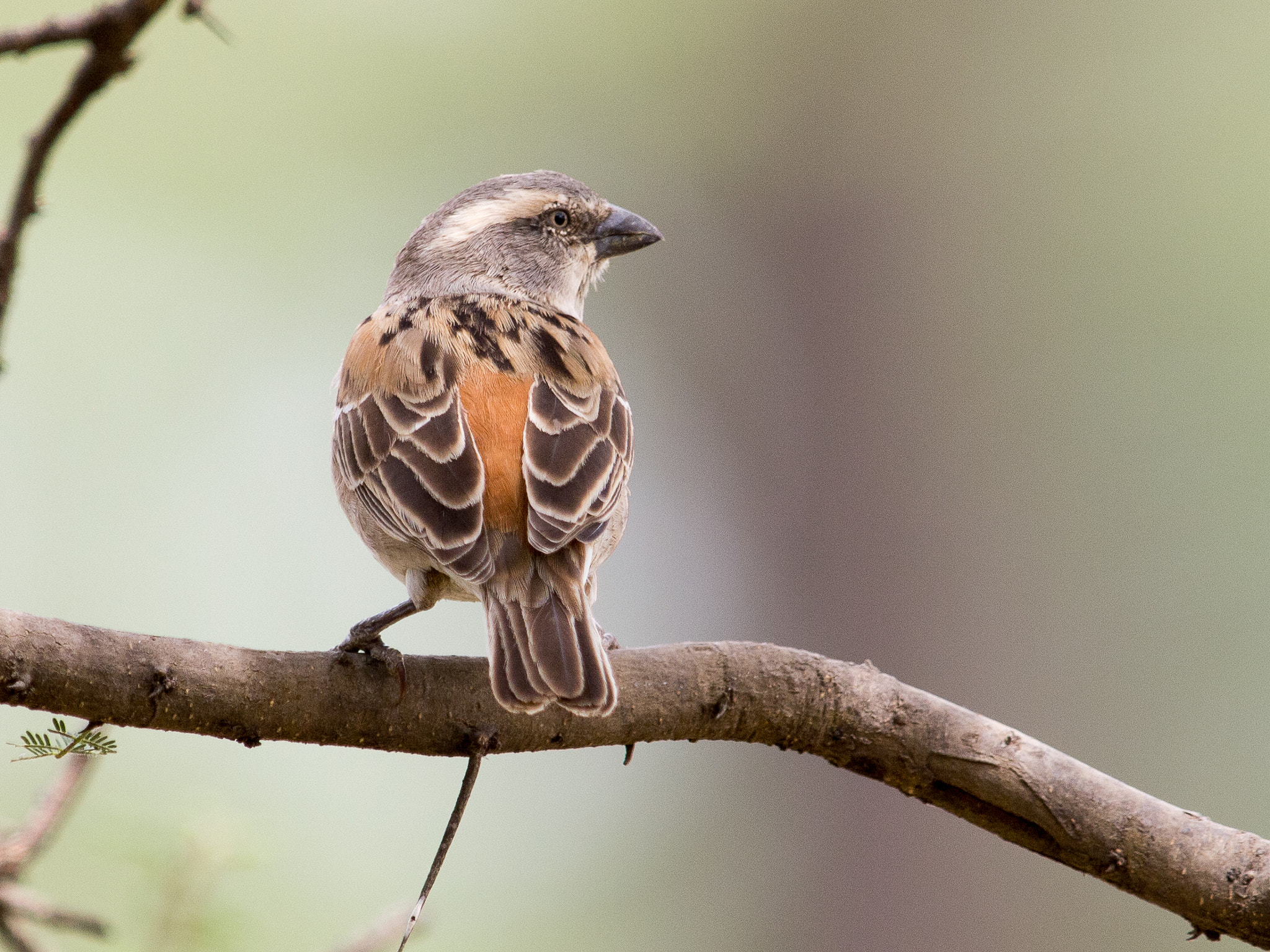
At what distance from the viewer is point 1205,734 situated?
38.5 ft

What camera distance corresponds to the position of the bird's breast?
4.33 metres

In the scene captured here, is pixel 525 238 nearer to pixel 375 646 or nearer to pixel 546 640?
pixel 546 640

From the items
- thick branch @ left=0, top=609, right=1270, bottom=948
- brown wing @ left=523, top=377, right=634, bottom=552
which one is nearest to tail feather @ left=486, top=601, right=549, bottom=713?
thick branch @ left=0, top=609, right=1270, bottom=948

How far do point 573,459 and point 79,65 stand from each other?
2.69 metres

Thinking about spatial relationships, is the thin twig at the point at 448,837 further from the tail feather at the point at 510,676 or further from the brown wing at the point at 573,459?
the brown wing at the point at 573,459

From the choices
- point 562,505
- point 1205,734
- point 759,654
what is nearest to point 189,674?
point 562,505

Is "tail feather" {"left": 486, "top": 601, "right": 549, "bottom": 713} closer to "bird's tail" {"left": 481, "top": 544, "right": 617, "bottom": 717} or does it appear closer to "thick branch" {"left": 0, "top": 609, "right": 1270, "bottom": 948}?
"bird's tail" {"left": 481, "top": 544, "right": 617, "bottom": 717}

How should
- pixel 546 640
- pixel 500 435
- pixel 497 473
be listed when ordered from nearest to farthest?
1. pixel 546 640
2. pixel 497 473
3. pixel 500 435

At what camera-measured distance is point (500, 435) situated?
4582 mm

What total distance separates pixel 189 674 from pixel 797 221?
28.7ft

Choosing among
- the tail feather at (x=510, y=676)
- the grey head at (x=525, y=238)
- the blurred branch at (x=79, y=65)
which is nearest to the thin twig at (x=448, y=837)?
the tail feather at (x=510, y=676)

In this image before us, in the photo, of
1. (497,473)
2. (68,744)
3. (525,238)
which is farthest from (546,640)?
(525,238)

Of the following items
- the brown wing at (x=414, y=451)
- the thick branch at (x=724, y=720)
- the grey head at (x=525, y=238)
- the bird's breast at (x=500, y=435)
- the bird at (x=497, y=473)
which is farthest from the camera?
the grey head at (x=525, y=238)

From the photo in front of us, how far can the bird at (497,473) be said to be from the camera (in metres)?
3.82
